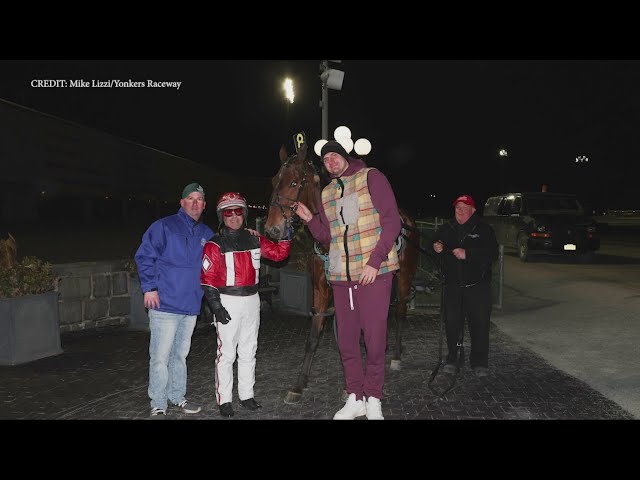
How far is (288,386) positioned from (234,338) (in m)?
1.19

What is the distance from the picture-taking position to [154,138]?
744 inches

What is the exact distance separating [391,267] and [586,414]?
Answer: 221cm

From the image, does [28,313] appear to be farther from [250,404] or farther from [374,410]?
[374,410]

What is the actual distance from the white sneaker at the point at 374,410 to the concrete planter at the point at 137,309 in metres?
4.52

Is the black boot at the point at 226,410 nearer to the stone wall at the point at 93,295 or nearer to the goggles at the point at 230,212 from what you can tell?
the goggles at the point at 230,212

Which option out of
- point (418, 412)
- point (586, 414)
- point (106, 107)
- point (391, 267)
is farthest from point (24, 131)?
point (106, 107)

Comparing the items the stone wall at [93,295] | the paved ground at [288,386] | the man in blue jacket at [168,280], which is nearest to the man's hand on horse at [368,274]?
the paved ground at [288,386]

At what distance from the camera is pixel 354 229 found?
4.06 meters

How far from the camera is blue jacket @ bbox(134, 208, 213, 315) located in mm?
4141

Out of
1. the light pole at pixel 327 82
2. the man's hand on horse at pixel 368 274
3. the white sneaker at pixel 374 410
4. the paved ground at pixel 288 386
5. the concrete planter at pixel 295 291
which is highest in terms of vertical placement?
the light pole at pixel 327 82

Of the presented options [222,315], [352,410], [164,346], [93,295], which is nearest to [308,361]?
[352,410]

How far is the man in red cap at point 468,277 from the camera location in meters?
5.60

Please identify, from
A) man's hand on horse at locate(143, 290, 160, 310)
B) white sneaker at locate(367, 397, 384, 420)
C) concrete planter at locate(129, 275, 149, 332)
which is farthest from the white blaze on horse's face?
concrete planter at locate(129, 275, 149, 332)

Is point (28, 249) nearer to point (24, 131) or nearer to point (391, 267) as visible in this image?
point (24, 131)
